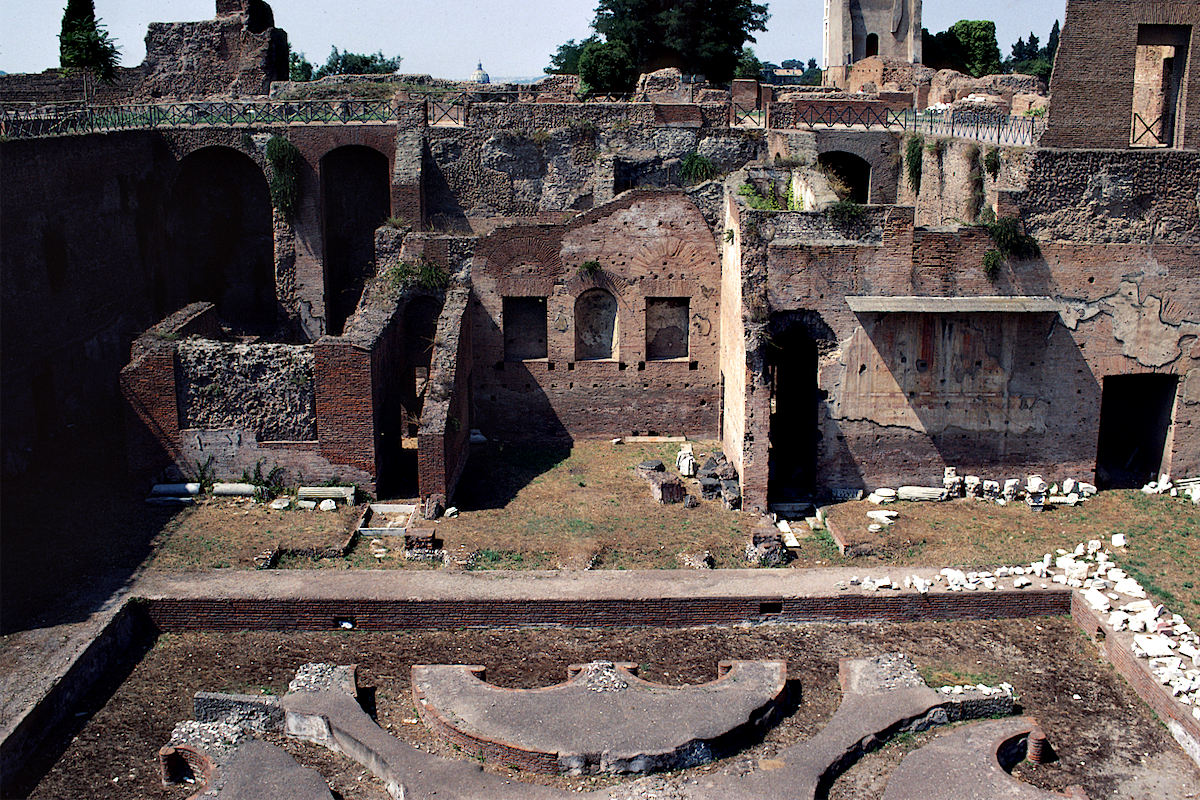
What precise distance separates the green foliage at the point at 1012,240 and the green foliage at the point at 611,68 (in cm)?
2088

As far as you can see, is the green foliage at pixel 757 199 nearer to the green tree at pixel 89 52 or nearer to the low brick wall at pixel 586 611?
the low brick wall at pixel 586 611

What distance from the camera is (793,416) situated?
1986cm

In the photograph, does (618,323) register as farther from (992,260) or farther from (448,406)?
(992,260)

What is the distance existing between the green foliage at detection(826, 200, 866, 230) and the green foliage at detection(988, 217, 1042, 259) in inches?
73.0

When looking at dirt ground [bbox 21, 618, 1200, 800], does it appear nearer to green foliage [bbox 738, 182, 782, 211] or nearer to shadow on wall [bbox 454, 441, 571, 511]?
shadow on wall [bbox 454, 441, 571, 511]

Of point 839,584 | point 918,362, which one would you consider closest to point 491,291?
point 918,362

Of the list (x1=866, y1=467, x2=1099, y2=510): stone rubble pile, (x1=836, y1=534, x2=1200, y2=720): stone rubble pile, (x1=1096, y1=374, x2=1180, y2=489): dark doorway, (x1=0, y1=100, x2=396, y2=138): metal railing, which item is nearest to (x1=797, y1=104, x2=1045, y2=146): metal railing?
(x1=1096, y1=374, x2=1180, y2=489): dark doorway

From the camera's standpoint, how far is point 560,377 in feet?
67.3

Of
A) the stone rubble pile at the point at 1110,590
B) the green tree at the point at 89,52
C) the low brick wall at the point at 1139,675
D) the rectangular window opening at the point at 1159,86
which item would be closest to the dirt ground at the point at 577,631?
the low brick wall at the point at 1139,675

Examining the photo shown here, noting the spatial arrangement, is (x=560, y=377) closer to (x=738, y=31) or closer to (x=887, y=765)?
(x=887, y=765)

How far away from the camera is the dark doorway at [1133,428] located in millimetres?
17922

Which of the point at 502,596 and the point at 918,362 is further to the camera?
the point at 918,362

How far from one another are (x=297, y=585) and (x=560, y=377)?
7521 millimetres

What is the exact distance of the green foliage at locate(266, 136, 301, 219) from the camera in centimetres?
2364
